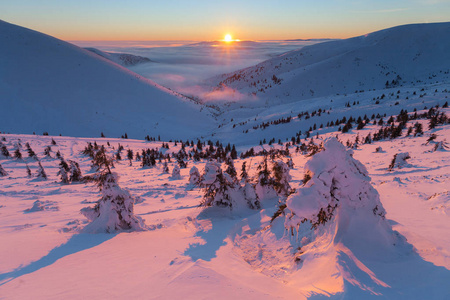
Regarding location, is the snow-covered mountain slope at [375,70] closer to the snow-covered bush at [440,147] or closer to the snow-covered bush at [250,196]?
the snow-covered bush at [440,147]

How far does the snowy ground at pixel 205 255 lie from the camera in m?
3.89

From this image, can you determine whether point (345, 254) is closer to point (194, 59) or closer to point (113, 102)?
point (113, 102)

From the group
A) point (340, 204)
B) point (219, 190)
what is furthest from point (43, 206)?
point (340, 204)

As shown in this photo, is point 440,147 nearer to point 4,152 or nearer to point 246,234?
point 246,234

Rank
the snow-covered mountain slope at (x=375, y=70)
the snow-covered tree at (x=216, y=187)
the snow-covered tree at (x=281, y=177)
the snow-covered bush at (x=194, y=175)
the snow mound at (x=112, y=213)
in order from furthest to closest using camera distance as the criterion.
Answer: the snow-covered mountain slope at (x=375, y=70), the snow-covered bush at (x=194, y=175), the snow-covered tree at (x=281, y=177), the snow-covered tree at (x=216, y=187), the snow mound at (x=112, y=213)

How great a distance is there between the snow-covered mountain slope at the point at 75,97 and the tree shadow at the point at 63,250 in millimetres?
31712

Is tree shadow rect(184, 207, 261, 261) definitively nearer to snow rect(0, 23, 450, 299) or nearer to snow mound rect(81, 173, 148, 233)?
snow rect(0, 23, 450, 299)

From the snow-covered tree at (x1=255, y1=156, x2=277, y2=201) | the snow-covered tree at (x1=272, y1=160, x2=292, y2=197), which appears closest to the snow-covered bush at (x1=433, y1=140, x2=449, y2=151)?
the snow-covered tree at (x1=272, y1=160, x2=292, y2=197)

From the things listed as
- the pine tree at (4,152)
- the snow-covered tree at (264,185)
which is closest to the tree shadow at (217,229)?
the snow-covered tree at (264,185)

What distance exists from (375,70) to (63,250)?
72499mm

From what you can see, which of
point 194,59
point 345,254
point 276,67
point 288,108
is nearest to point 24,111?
point 288,108

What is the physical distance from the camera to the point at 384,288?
382 centimetres

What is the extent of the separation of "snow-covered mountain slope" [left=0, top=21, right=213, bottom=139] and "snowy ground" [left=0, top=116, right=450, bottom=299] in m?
28.4

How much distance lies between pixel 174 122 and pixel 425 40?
7188cm
